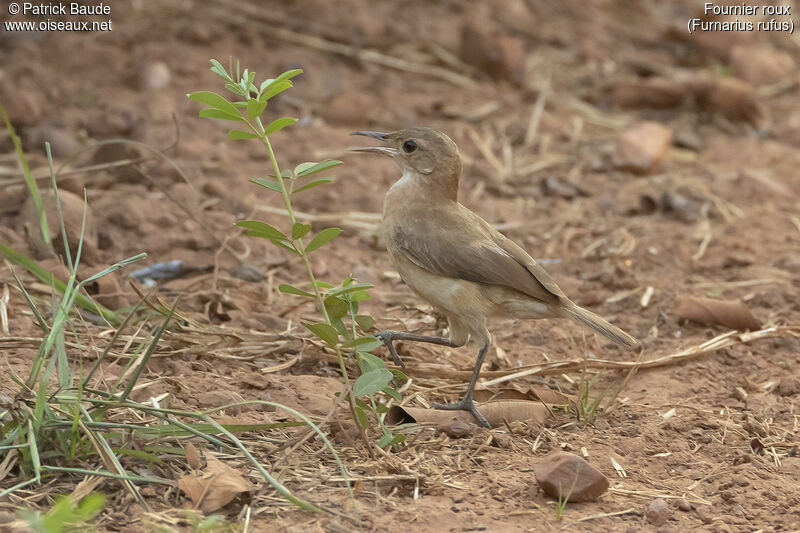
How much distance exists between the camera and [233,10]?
391 inches

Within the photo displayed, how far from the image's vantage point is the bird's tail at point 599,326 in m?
5.00

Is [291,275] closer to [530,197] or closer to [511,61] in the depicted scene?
[530,197]

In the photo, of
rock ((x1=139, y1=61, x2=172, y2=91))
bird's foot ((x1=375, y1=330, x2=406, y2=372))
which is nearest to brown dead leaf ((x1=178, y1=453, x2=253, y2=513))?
bird's foot ((x1=375, y1=330, x2=406, y2=372))

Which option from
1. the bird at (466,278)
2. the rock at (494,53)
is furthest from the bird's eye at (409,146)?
the rock at (494,53)

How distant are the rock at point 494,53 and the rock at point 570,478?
6.69 metres

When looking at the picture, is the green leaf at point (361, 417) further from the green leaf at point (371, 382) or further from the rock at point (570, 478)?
the rock at point (570, 478)

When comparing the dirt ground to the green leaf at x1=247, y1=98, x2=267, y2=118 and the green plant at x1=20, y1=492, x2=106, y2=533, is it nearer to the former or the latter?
the green plant at x1=20, y1=492, x2=106, y2=533

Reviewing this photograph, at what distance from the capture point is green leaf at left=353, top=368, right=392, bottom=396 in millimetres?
3979

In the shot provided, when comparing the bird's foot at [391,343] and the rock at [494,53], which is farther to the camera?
the rock at [494,53]

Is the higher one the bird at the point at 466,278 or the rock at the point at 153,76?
the rock at the point at 153,76

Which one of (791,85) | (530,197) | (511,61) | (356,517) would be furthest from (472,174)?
(356,517)

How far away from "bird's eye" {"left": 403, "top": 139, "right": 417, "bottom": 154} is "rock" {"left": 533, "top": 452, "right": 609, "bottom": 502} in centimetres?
222

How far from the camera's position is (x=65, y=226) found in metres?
6.05

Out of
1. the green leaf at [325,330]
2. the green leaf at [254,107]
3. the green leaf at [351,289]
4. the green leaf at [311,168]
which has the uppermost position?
the green leaf at [254,107]
